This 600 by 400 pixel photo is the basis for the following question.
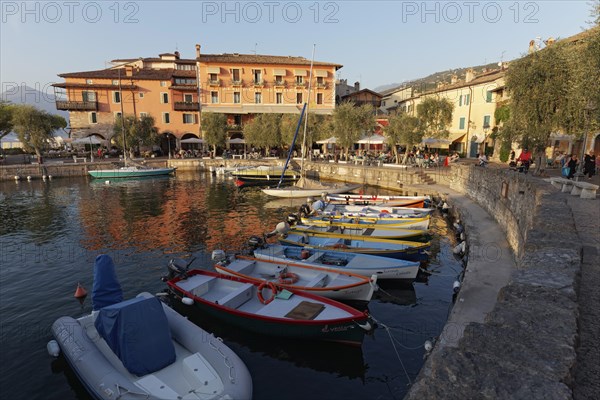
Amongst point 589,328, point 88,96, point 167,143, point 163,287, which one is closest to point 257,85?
point 167,143

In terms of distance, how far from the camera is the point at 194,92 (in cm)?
Result: 6150

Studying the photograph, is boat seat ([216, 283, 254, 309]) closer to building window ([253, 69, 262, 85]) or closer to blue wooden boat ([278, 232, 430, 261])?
blue wooden boat ([278, 232, 430, 261])

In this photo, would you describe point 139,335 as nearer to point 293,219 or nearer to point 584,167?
point 293,219

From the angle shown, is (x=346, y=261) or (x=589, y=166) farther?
(x=589, y=166)

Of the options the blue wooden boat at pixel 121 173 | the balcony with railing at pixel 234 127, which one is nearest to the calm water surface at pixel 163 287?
the blue wooden boat at pixel 121 173

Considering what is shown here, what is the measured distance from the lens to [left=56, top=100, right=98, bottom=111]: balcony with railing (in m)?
56.8

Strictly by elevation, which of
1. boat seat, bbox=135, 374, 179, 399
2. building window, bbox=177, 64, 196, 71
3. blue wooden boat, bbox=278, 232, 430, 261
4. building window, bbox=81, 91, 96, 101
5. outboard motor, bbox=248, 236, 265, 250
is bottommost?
boat seat, bbox=135, 374, 179, 399

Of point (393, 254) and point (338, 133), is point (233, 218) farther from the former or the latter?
point (338, 133)

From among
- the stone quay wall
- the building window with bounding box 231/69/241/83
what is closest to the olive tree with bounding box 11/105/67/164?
the building window with bounding box 231/69/241/83

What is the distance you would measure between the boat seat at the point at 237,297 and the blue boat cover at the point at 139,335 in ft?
9.60

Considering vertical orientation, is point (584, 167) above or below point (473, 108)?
below

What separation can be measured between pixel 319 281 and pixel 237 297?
2.88 metres

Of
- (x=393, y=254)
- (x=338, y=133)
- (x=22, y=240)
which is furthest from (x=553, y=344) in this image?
(x=338, y=133)

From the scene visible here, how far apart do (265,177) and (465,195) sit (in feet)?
69.7
